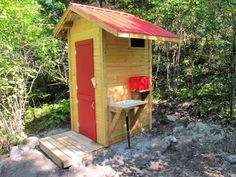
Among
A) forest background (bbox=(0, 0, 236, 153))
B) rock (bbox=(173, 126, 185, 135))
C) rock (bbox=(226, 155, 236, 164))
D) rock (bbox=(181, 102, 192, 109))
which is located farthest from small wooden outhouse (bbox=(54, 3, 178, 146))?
rock (bbox=(226, 155, 236, 164))

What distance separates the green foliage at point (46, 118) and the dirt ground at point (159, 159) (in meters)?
1.56

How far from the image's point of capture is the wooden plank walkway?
4.08 metres

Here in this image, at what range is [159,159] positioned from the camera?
13.4 feet

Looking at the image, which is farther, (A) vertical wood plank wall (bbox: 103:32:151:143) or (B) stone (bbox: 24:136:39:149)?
(B) stone (bbox: 24:136:39:149)

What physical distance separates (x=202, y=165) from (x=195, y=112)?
2360mm

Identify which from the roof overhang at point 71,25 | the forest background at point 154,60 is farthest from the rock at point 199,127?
the roof overhang at point 71,25

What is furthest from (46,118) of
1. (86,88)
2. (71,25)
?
(71,25)

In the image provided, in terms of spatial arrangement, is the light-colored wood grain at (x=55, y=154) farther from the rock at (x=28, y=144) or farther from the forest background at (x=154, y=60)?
the forest background at (x=154, y=60)

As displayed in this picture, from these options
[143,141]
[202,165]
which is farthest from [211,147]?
[143,141]

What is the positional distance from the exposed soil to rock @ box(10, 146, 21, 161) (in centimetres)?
10

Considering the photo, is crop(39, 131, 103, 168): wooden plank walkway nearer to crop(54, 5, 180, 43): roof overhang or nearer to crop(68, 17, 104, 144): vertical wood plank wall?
crop(68, 17, 104, 144): vertical wood plank wall

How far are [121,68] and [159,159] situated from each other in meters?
1.85

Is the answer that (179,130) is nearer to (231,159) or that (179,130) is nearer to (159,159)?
(159,159)

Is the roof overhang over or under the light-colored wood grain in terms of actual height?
over
